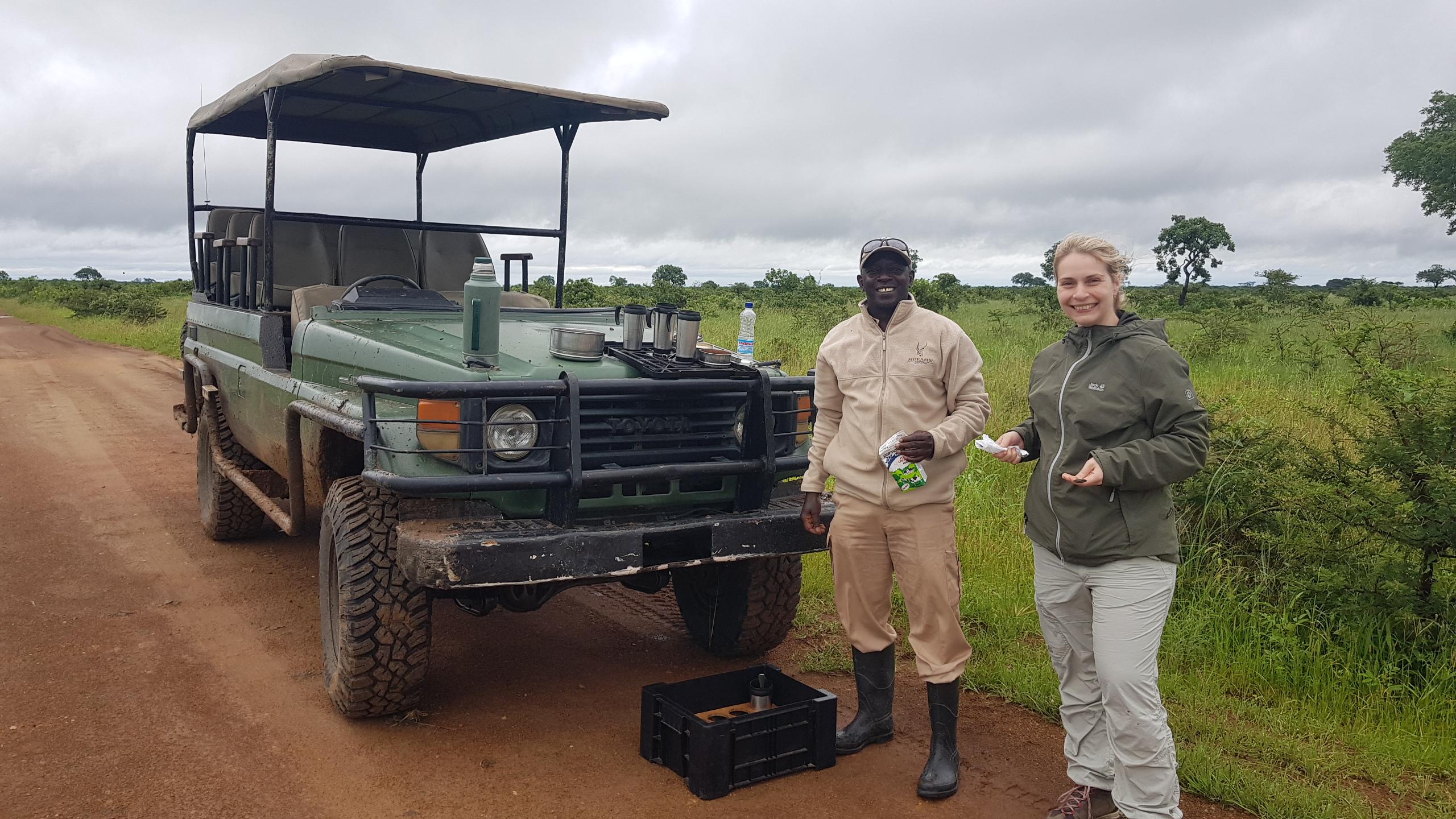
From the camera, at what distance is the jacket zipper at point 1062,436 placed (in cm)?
313

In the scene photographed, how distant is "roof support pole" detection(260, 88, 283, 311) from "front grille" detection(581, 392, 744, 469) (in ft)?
8.53

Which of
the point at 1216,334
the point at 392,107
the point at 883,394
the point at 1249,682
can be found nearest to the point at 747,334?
the point at 883,394

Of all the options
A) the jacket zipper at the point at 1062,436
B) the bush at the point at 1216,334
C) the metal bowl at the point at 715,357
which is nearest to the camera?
the jacket zipper at the point at 1062,436

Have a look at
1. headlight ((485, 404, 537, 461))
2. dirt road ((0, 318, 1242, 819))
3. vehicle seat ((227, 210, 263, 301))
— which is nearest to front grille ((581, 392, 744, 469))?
headlight ((485, 404, 537, 461))

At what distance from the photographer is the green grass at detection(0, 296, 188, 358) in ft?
71.1

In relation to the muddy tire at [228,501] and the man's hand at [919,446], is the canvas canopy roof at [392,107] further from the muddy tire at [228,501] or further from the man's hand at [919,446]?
the man's hand at [919,446]

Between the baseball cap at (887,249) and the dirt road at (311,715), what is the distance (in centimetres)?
181

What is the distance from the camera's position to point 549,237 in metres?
6.61

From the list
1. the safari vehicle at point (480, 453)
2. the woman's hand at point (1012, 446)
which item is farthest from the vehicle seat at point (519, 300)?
the woman's hand at point (1012, 446)

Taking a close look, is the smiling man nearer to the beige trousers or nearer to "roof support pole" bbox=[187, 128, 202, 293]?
the beige trousers

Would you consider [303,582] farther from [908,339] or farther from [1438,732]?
[1438,732]

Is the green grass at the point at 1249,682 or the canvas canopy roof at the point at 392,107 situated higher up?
the canvas canopy roof at the point at 392,107

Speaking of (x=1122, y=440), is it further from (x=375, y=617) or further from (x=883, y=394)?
(x=375, y=617)

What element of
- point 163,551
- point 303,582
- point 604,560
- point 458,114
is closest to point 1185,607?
point 604,560
